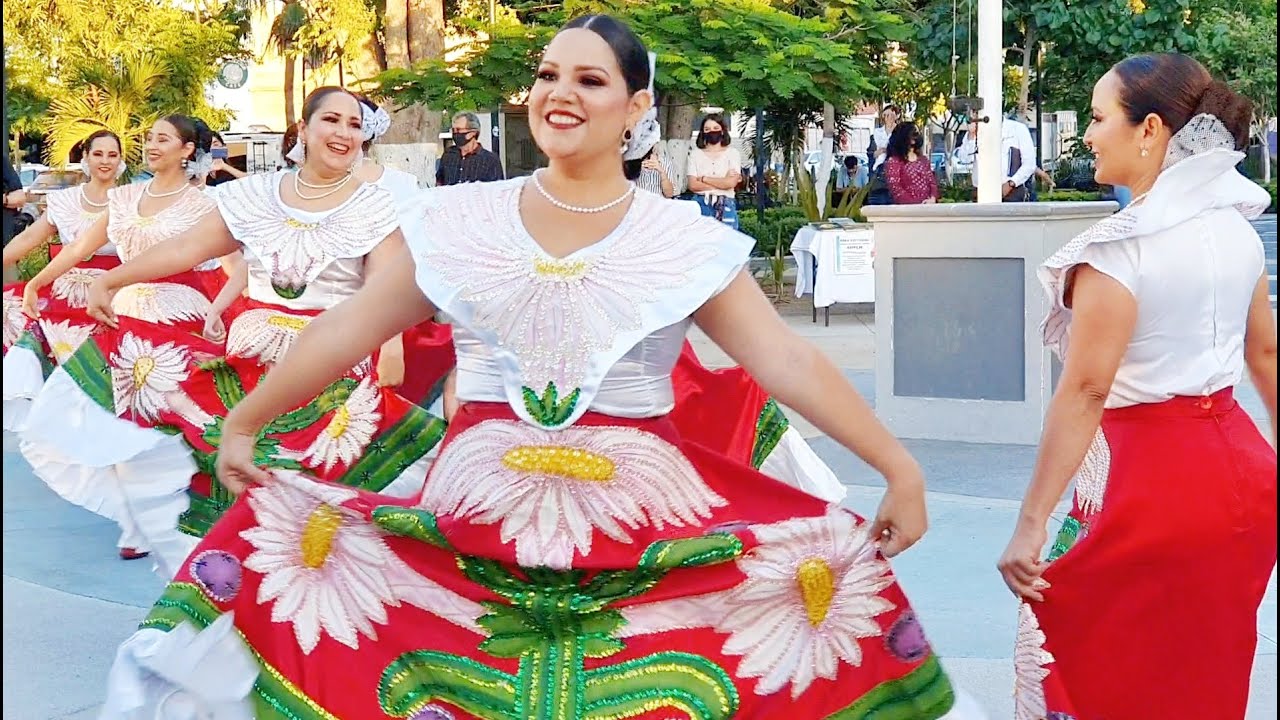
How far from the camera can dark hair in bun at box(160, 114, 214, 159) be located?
7613mm

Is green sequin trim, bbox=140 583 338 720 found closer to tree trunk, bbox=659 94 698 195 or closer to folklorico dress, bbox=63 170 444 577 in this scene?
folklorico dress, bbox=63 170 444 577

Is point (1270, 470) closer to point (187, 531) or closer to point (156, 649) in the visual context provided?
point (156, 649)

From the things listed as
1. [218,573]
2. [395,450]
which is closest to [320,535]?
[218,573]

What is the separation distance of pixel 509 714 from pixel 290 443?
7.97ft

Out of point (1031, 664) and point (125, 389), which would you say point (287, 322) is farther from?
point (1031, 664)

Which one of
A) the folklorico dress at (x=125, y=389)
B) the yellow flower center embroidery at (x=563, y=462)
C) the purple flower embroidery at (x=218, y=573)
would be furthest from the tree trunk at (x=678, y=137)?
the yellow flower center embroidery at (x=563, y=462)

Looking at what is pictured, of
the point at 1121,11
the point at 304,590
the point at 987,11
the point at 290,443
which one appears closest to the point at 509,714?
the point at 304,590

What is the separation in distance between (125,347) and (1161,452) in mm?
4061

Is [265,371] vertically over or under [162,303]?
under

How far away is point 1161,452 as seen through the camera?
3.43 m

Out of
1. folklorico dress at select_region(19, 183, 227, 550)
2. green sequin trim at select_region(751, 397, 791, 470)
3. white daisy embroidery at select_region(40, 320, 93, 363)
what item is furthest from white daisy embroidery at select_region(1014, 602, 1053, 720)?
white daisy embroidery at select_region(40, 320, 93, 363)

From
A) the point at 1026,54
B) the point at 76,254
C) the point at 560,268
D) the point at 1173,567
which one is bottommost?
the point at 1173,567

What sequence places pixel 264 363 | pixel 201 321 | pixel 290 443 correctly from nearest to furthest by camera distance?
pixel 290 443 < pixel 264 363 < pixel 201 321

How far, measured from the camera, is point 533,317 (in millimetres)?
3158
